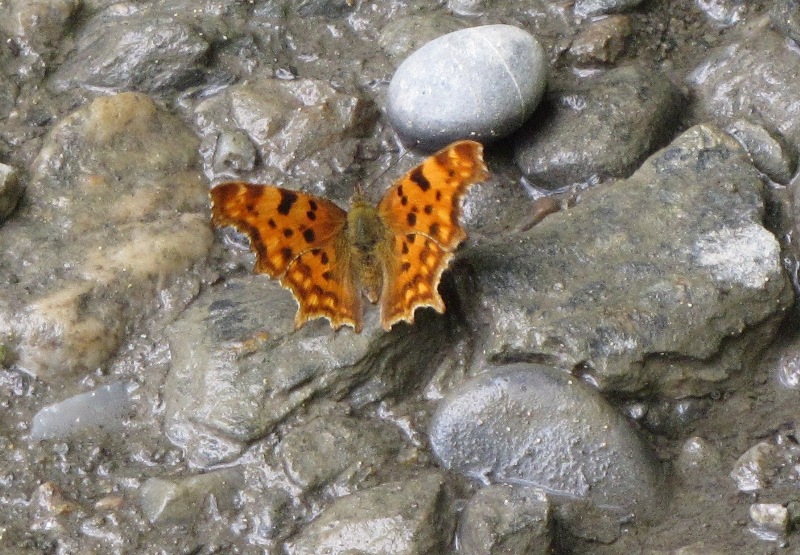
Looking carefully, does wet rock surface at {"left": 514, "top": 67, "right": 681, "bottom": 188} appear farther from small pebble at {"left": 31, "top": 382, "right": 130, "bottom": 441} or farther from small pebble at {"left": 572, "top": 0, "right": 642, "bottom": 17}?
small pebble at {"left": 31, "top": 382, "right": 130, "bottom": 441}

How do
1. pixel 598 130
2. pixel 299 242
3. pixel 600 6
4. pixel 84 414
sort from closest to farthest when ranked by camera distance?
pixel 299 242
pixel 84 414
pixel 598 130
pixel 600 6

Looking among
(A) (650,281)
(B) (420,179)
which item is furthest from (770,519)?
(B) (420,179)

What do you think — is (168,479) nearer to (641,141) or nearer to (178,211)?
(178,211)

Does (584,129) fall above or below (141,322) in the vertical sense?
above

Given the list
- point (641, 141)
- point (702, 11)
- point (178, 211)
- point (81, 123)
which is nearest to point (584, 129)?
point (641, 141)

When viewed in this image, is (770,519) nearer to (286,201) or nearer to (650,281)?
(650,281)

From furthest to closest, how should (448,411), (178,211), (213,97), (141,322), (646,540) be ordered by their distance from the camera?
(213,97), (178,211), (141,322), (448,411), (646,540)

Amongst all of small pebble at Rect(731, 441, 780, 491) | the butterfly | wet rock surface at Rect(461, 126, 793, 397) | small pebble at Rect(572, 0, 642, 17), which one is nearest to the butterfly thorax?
the butterfly

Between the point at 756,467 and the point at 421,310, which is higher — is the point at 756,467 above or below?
below
